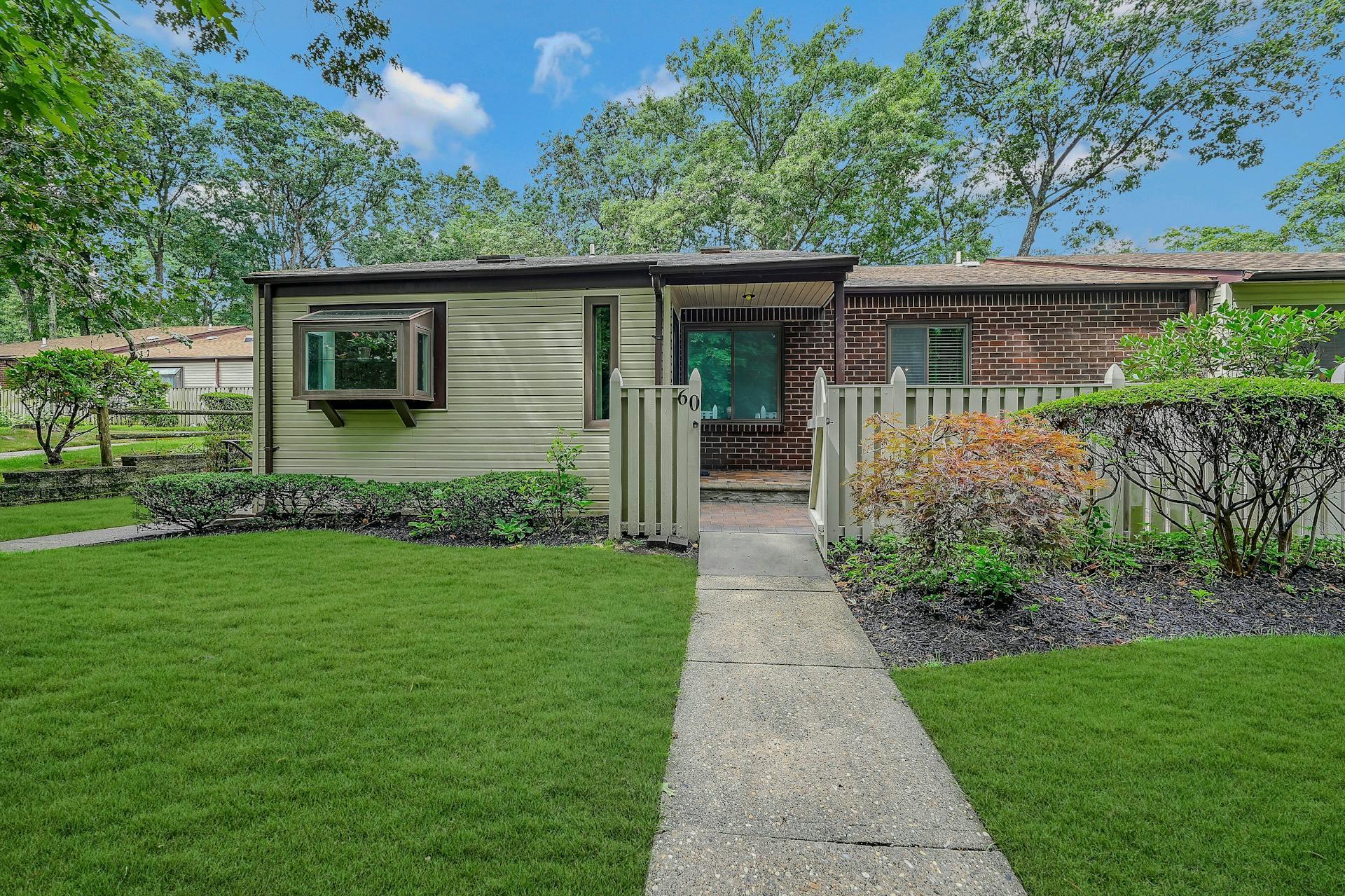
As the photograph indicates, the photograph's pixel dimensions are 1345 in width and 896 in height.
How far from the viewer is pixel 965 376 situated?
948 centimetres

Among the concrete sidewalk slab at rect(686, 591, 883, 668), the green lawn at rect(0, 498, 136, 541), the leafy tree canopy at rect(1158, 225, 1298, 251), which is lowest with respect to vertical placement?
the concrete sidewalk slab at rect(686, 591, 883, 668)

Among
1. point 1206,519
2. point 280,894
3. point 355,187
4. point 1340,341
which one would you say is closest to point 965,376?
point 1206,519

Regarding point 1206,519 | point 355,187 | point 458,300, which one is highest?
point 355,187

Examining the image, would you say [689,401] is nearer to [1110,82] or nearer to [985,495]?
[985,495]

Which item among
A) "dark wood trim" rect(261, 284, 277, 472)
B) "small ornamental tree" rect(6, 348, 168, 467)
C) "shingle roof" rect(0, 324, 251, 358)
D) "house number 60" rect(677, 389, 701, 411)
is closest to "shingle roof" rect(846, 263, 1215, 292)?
"house number 60" rect(677, 389, 701, 411)

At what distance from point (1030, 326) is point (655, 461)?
267 inches

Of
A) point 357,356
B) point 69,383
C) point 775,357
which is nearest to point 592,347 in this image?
point 357,356

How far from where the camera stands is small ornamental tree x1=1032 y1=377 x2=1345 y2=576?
3918 millimetres

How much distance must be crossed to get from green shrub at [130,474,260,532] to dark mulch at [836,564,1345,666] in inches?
268

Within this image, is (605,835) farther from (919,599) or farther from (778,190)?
(778,190)

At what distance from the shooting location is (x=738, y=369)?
10172 mm

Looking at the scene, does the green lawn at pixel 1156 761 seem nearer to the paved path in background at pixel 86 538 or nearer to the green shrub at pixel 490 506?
the green shrub at pixel 490 506

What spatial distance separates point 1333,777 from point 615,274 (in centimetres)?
732

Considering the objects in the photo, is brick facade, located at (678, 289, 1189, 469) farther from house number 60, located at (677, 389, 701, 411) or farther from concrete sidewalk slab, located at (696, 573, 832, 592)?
concrete sidewalk slab, located at (696, 573, 832, 592)
